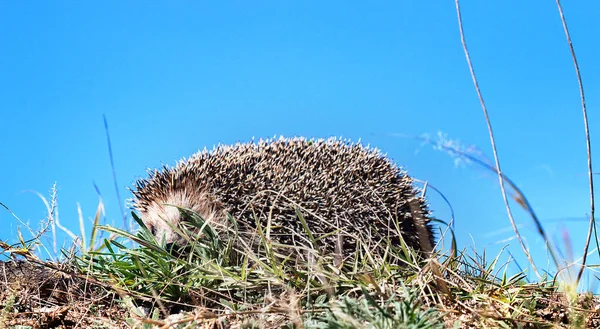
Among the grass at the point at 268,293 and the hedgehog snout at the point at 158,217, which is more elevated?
the hedgehog snout at the point at 158,217

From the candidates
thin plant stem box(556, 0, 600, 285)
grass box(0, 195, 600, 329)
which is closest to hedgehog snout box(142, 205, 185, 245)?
grass box(0, 195, 600, 329)

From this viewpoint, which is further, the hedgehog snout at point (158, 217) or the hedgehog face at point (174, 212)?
the hedgehog snout at point (158, 217)

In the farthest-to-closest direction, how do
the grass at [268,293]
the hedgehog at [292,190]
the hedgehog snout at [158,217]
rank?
1. the hedgehog snout at [158,217]
2. the hedgehog at [292,190]
3. the grass at [268,293]

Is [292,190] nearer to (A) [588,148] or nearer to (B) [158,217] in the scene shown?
(B) [158,217]

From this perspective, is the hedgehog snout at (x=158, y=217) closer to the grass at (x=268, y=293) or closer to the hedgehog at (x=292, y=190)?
the hedgehog at (x=292, y=190)

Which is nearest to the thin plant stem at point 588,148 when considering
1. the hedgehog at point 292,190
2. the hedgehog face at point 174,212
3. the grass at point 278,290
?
the grass at point 278,290

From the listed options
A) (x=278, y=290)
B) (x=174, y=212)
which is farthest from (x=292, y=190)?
(x=278, y=290)

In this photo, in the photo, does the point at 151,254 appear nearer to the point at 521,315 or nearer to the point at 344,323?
the point at 344,323

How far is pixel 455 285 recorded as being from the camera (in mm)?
3213

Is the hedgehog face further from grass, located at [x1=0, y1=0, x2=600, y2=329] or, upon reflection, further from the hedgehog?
grass, located at [x1=0, y1=0, x2=600, y2=329]

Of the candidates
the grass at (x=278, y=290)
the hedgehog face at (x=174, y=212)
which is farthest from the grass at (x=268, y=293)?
the hedgehog face at (x=174, y=212)

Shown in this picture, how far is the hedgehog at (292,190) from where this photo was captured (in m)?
5.15

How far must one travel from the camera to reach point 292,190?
5148mm

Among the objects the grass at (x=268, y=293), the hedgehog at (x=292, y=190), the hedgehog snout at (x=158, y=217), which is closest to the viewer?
the grass at (x=268, y=293)
